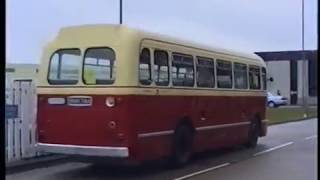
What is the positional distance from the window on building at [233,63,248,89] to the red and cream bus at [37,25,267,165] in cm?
256

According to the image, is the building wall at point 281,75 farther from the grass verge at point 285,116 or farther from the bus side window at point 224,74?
the bus side window at point 224,74

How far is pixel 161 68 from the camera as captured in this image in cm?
1213

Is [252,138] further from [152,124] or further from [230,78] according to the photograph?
[152,124]

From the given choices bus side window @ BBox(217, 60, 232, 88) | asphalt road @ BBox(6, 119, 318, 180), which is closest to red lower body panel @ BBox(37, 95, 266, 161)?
asphalt road @ BBox(6, 119, 318, 180)

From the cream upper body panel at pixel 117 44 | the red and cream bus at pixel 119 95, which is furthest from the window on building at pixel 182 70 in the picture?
the cream upper body panel at pixel 117 44

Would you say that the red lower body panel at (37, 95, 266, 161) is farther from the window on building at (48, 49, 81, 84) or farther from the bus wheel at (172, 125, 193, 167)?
the window on building at (48, 49, 81, 84)

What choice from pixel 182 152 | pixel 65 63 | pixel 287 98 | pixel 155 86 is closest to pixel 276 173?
pixel 182 152

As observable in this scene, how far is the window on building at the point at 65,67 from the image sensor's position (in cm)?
1169

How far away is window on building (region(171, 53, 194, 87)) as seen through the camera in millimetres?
12626

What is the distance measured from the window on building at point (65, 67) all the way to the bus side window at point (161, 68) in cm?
142

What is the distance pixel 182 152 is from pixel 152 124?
61.0 inches

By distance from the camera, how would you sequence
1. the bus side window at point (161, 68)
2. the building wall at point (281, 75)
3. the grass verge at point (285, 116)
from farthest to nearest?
1. the building wall at point (281, 75)
2. the grass verge at point (285, 116)
3. the bus side window at point (161, 68)

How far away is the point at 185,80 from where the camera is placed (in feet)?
42.9

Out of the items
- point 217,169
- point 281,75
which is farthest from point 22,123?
point 281,75
